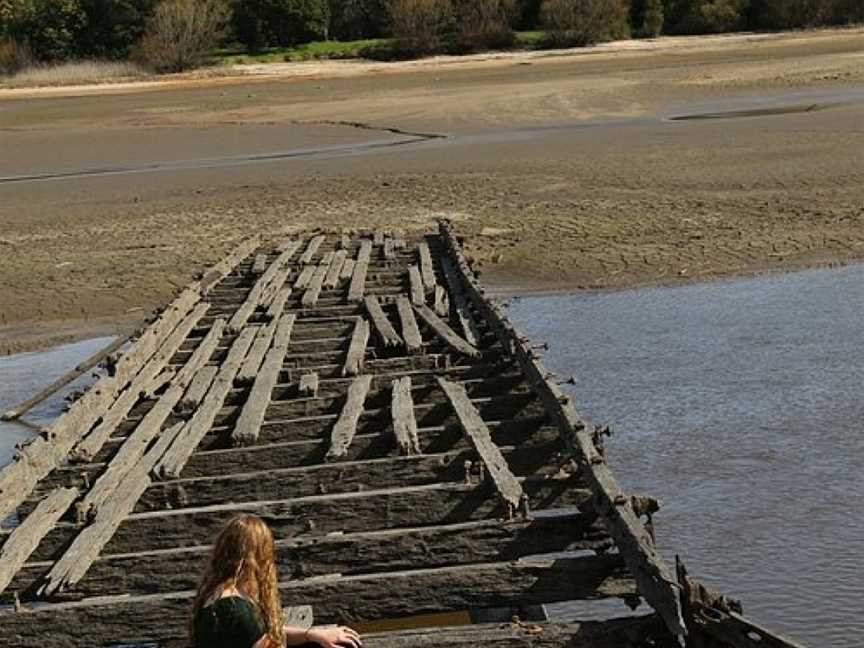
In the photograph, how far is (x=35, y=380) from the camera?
47.1 ft

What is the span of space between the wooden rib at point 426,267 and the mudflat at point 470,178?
175 cm

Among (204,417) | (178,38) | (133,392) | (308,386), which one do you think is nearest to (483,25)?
(178,38)

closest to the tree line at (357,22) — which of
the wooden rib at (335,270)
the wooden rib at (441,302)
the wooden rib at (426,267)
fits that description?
the wooden rib at (426,267)

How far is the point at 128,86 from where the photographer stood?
5300cm

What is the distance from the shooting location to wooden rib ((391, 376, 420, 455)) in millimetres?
7953

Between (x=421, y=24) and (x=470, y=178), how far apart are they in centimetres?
3676

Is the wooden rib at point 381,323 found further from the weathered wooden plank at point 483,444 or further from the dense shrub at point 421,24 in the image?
the dense shrub at point 421,24

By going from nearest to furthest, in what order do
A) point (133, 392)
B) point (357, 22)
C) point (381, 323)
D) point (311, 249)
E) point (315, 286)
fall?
1. point (133, 392)
2. point (381, 323)
3. point (315, 286)
4. point (311, 249)
5. point (357, 22)

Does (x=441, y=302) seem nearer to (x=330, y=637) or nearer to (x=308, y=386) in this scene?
(x=308, y=386)

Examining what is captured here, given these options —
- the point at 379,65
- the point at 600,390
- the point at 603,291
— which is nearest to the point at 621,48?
the point at 379,65

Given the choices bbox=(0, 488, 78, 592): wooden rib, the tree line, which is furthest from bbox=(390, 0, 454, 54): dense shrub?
bbox=(0, 488, 78, 592): wooden rib

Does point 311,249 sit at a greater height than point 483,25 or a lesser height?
lesser

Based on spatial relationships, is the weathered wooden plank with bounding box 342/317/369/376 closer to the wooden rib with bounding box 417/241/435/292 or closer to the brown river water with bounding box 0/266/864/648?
the wooden rib with bounding box 417/241/435/292

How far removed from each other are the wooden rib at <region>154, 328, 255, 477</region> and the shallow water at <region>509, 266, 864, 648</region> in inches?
109
